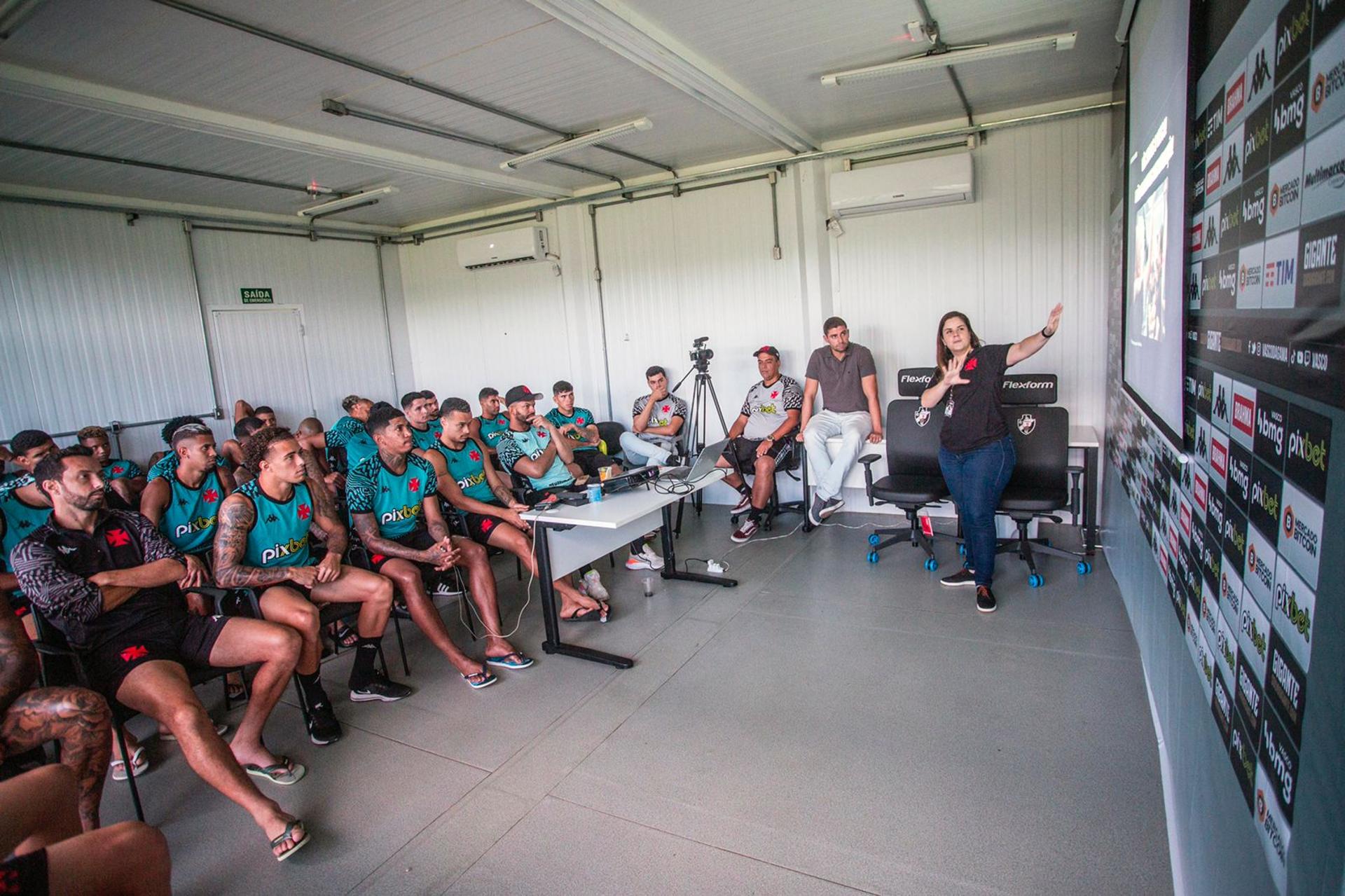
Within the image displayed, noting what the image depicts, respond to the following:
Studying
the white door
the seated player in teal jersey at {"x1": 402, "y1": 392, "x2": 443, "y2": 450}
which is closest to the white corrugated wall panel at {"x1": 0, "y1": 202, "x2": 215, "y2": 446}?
the white door

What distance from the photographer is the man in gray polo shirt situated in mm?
5125

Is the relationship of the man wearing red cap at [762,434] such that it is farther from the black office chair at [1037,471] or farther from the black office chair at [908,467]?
the black office chair at [1037,471]

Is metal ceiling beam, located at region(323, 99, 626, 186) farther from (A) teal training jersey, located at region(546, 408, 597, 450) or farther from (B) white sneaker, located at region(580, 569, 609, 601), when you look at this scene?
(B) white sneaker, located at region(580, 569, 609, 601)

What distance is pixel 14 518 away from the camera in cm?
302

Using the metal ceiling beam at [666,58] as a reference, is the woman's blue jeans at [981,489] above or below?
below

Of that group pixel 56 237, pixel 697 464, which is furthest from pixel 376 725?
pixel 56 237

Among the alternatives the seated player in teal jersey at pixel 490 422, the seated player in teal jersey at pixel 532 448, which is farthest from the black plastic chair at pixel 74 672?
the seated player in teal jersey at pixel 490 422

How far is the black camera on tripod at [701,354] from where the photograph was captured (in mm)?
5844

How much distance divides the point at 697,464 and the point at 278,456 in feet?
6.48

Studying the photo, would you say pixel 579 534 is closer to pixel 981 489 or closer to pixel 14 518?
pixel 981 489

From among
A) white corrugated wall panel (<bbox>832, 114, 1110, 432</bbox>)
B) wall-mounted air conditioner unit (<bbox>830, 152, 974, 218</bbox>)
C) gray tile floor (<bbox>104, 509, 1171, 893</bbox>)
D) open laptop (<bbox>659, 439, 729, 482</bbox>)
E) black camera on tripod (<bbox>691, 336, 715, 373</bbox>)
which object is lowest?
gray tile floor (<bbox>104, 509, 1171, 893</bbox>)

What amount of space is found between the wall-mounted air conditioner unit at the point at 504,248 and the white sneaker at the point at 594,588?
3740mm

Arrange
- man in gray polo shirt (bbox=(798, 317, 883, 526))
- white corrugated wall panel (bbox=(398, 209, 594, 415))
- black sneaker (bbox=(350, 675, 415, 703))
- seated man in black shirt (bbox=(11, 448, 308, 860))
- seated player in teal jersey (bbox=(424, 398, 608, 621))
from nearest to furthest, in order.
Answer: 1. seated man in black shirt (bbox=(11, 448, 308, 860))
2. black sneaker (bbox=(350, 675, 415, 703))
3. seated player in teal jersey (bbox=(424, 398, 608, 621))
4. man in gray polo shirt (bbox=(798, 317, 883, 526))
5. white corrugated wall panel (bbox=(398, 209, 594, 415))

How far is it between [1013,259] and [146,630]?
527 centimetres
